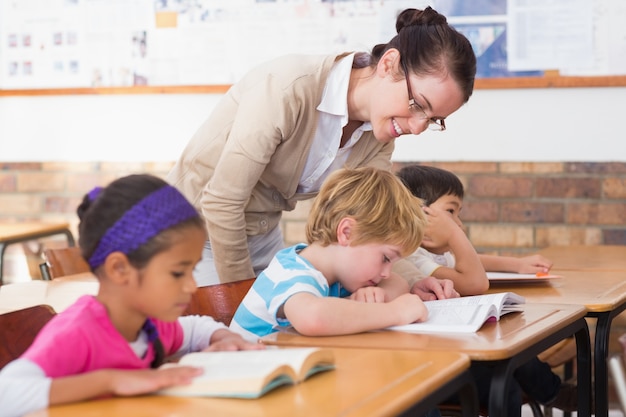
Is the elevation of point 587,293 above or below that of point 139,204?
below

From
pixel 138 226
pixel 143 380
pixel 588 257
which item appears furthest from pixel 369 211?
pixel 588 257

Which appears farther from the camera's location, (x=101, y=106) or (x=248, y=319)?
(x=101, y=106)

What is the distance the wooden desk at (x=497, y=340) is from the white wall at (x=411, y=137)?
178 centimetres

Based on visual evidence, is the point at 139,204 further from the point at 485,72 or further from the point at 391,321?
the point at 485,72

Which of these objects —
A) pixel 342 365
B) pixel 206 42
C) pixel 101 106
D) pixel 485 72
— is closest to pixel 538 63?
pixel 485 72

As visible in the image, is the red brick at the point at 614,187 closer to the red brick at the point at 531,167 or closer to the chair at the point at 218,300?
Answer: the red brick at the point at 531,167

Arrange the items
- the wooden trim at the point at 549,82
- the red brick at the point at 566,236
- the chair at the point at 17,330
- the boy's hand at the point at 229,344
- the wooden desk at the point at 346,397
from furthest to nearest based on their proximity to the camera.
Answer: the red brick at the point at 566,236
the wooden trim at the point at 549,82
the chair at the point at 17,330
the boy's hand at the point at 229,344
the wooden desk at the point at 346,397

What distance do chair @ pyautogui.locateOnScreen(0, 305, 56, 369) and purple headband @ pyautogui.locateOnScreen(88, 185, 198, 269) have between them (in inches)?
14.3

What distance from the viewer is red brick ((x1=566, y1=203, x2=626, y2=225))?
11.5 feet

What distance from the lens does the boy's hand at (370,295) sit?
5.82 ft

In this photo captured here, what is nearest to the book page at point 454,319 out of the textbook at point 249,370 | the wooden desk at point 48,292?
the textbook at point 249,370

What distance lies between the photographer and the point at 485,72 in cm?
356

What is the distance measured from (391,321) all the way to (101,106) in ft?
8.59

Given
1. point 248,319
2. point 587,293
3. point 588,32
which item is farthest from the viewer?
point 588,32
